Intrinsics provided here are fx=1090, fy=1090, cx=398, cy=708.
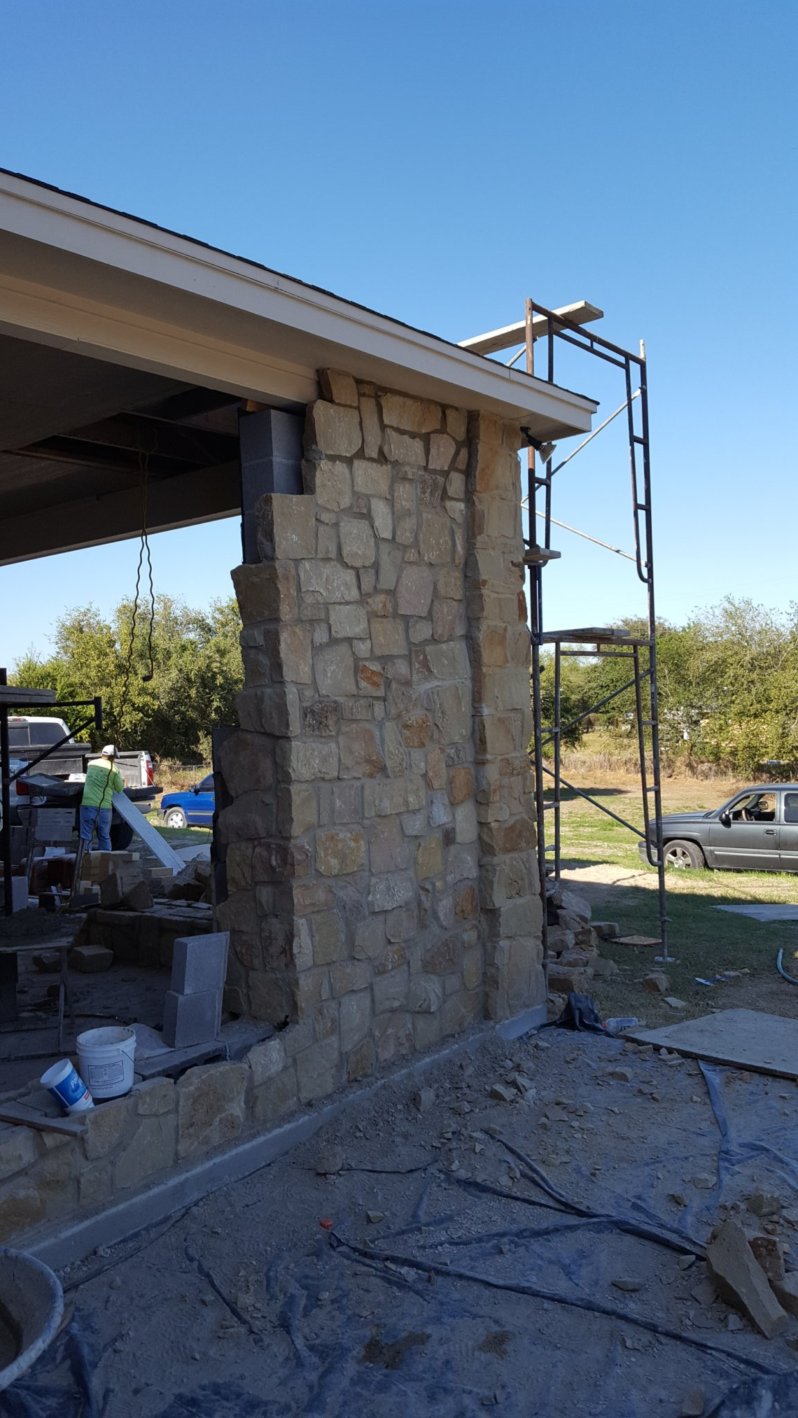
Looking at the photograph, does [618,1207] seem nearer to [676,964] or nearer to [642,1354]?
[642,1354]

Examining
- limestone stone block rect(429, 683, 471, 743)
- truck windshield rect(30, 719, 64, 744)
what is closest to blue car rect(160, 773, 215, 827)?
truck windshield rect(30, 719, 64, 744)

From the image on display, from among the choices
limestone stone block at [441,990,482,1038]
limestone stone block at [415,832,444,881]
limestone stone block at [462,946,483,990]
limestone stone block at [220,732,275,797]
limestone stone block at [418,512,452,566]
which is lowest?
limestone stone block at [441,990,482,1038]

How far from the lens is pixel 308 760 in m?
5.39

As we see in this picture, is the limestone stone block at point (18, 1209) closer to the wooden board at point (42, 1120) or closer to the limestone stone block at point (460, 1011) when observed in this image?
the wooden board at point (42, 1120)

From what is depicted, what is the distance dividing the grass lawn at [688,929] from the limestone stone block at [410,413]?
13.4ft

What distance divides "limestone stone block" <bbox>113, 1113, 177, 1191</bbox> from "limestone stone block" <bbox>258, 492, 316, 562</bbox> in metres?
2.62

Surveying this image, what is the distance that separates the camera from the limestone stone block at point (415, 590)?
19.9 feet

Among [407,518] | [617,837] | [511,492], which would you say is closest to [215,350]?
[407,518]

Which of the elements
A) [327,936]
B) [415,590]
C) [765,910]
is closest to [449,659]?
[415,590]

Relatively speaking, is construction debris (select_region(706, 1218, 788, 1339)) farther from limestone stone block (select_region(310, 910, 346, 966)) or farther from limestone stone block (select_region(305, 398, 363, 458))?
limestone stone block (select_region(305, 398, 363, 458))

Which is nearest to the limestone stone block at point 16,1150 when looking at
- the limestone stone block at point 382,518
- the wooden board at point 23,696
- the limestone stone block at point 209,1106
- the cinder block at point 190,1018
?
the limestone stone block at point 209,1106

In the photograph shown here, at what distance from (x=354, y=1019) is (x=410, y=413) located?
10.9ft

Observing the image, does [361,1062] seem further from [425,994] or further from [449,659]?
[449,659]

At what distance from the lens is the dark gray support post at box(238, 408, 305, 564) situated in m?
5.51
